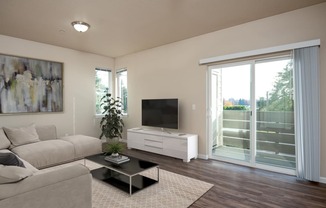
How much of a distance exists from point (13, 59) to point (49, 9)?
1.99 meters

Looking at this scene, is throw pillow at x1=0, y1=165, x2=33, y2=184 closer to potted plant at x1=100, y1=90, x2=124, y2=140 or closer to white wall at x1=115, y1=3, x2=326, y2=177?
white wall at x1=115, y1=3, x2=326, y2=177

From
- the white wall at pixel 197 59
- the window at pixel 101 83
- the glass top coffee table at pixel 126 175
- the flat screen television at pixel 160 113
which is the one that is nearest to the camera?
the glass top coffee table at pixel 126 175

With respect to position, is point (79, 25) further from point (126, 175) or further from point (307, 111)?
point (307, 111)

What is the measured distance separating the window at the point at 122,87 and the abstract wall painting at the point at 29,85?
1.80 m

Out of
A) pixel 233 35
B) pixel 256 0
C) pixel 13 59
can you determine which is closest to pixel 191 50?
pixel 233 35

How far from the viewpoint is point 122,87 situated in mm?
6156

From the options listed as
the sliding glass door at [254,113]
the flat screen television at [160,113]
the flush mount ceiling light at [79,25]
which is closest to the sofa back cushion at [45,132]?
the flat screen television at [160,113]

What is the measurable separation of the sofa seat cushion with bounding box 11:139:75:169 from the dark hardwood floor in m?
1.96

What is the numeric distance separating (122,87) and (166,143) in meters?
2.82

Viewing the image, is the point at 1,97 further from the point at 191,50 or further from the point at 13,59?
the point at 191,50

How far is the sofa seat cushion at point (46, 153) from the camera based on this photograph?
326 cm

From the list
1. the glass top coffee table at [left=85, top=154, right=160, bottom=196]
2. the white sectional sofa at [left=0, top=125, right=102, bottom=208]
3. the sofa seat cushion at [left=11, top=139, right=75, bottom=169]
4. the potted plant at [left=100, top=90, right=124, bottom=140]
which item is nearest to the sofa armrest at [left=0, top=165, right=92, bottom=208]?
the white sectional sofa at [left=0, top=125, right=102, bottom=208]

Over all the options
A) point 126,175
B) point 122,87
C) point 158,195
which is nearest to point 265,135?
point 158,195

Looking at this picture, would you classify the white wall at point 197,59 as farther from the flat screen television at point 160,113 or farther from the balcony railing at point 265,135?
the balcony railing at point 265,135
